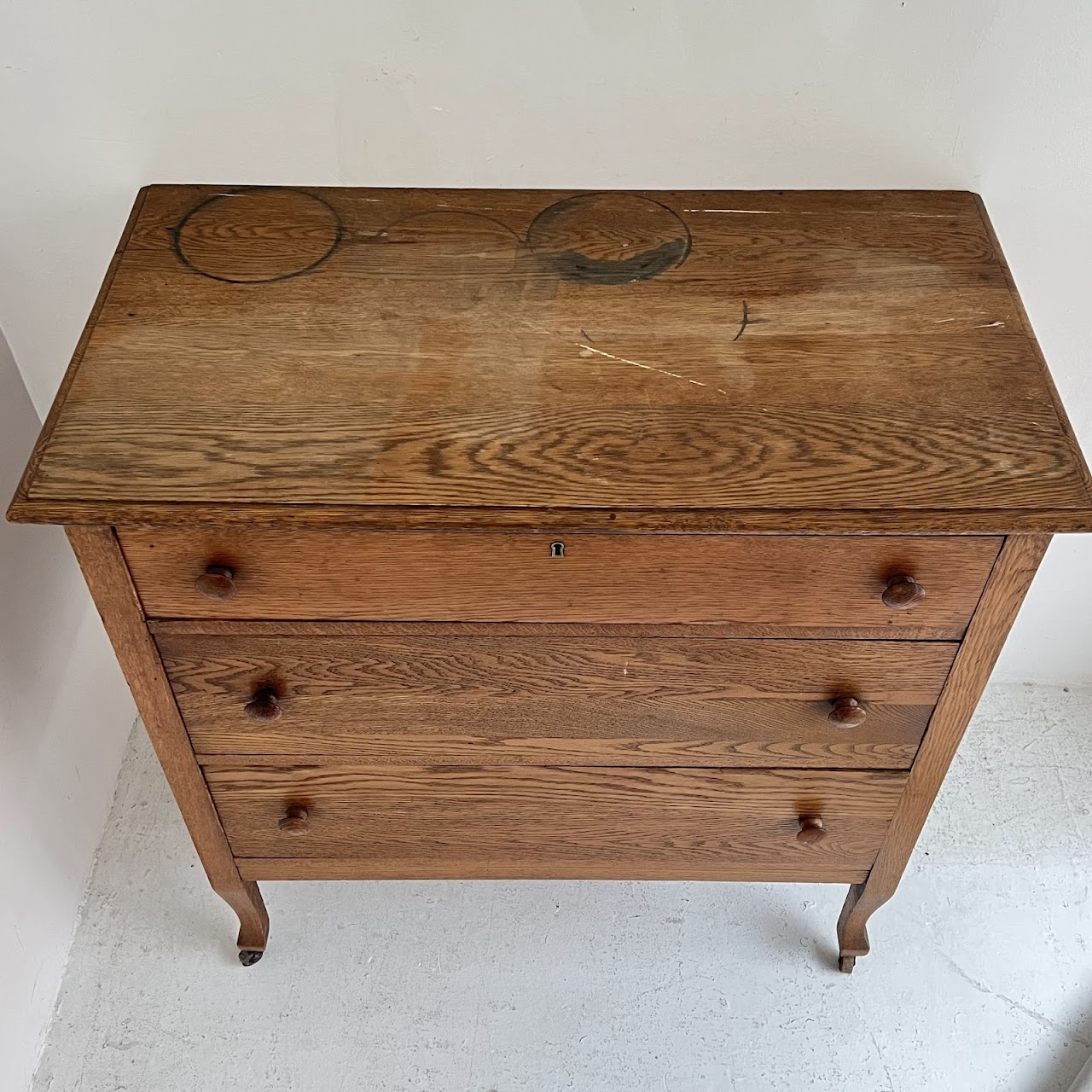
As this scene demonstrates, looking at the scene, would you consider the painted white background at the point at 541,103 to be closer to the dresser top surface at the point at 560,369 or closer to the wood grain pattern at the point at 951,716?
the dresser top surface at the point at 560,369

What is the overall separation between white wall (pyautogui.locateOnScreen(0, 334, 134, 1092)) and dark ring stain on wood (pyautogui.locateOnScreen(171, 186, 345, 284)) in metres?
0.36

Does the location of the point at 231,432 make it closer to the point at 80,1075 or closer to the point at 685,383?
the point at 685,383

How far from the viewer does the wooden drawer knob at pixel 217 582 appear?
3.38ft

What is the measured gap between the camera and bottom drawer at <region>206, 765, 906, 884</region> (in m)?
1.29

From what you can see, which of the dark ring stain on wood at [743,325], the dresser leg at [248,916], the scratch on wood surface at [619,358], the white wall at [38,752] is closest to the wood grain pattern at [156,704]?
the dresser leg at [248,916]

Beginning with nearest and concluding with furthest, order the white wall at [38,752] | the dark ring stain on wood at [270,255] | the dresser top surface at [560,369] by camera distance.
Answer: the dresser top surface at [560,369] → the dark ring stain on wood at [270,255] → the white wall at [38,752]

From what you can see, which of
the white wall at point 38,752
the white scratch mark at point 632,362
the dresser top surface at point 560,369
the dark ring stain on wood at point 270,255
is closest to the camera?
the dresser top surface at point 560,369

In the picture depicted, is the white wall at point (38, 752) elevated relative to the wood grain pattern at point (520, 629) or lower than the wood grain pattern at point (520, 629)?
lower

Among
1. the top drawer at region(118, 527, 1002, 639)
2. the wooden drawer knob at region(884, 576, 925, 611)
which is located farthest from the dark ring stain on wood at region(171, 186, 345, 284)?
the wooden drawer knob at region(884, 576, 925, 611)

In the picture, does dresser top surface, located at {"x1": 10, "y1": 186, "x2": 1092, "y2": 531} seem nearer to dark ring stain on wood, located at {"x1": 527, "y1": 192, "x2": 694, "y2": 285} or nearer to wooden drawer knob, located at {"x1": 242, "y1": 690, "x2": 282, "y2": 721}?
dark ring stain on wood, located at {"x1": 527, "y1": 192, "x2": 694, "y2": 285}

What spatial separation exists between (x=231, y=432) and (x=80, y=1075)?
0.96 metres

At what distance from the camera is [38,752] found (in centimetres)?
152

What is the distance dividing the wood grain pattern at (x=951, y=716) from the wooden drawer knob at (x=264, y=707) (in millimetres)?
683

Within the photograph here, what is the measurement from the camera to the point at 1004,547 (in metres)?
1.02
